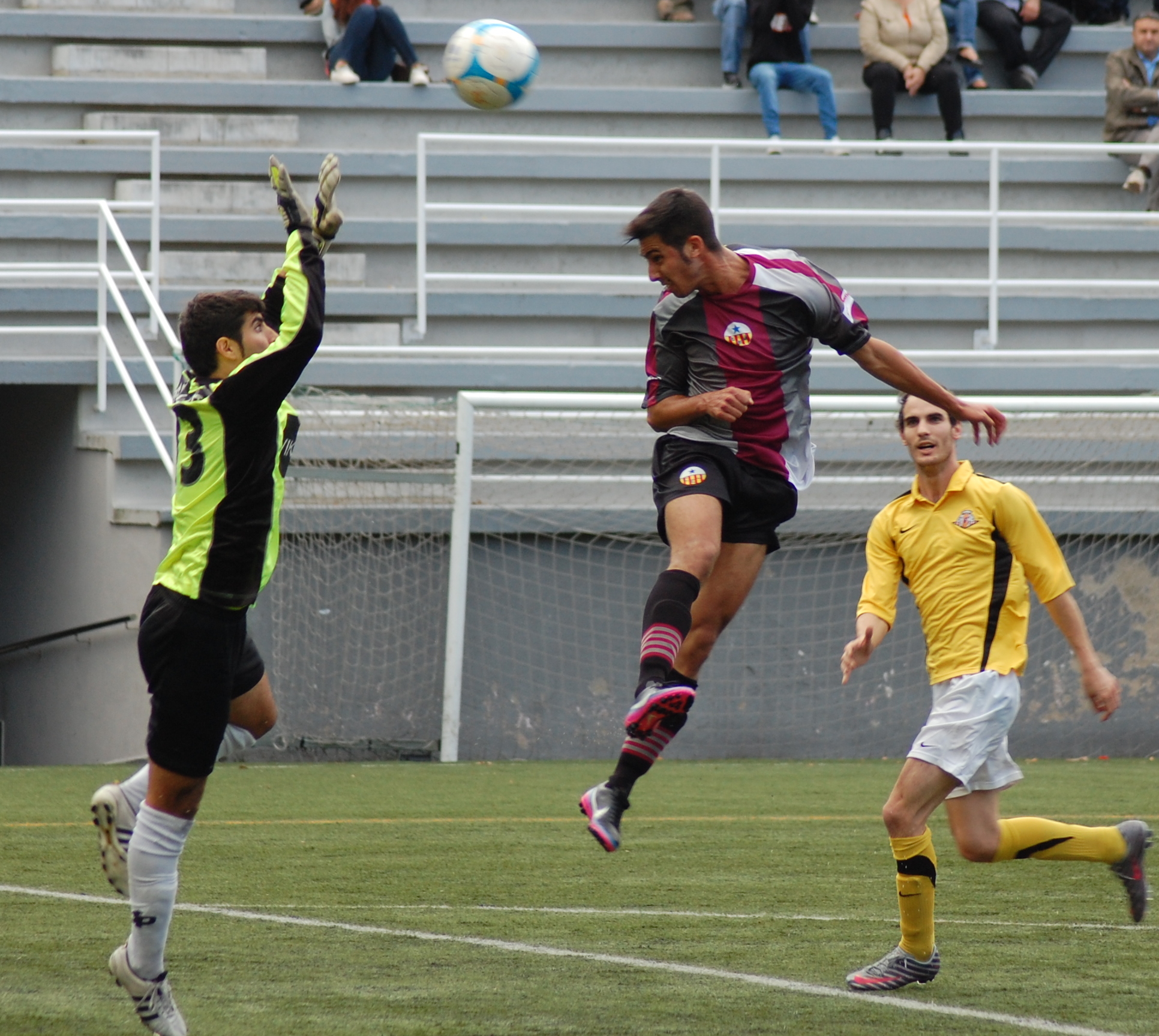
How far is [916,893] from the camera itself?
4.74 meters

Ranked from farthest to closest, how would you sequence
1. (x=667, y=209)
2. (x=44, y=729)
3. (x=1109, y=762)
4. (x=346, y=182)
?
(x=346, y=182)
(x=44, y=729)
(x=1109, y=762)
(x=667, y=209)

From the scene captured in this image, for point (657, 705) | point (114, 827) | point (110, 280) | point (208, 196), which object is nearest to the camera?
point (114, 827)

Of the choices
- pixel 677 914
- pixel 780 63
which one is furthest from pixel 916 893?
pixel 780 63

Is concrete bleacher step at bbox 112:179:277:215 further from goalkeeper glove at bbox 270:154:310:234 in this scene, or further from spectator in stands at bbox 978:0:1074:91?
goalkeeper glove at bbox 270:154:310:234

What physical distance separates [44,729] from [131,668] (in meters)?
2.02

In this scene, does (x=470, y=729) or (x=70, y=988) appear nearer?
(x=70, y=988)

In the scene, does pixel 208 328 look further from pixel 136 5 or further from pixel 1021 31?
pixel 1021 31

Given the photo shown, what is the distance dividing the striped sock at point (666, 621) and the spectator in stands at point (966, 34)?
36.7 feet

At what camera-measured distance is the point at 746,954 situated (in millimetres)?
5078

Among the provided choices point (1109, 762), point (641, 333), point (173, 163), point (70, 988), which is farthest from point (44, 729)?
point (70, 988)

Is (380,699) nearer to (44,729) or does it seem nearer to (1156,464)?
(44,729)

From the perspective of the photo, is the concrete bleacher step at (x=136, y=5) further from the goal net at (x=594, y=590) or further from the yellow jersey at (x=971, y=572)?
the yellow jersey at (x=971, y=572)

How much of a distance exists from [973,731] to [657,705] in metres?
0.98

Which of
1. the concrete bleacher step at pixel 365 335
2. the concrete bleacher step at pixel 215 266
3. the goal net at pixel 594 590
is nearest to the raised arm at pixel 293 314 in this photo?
the goal net at pixel 594 590
